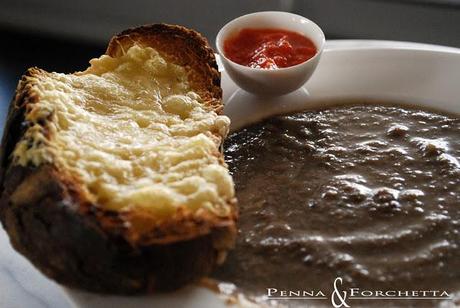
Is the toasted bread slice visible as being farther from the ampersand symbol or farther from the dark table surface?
the dark table surface

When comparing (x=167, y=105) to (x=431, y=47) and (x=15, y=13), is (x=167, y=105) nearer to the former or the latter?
(x=431, y=47)

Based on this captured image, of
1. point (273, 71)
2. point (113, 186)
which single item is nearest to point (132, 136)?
point (113, 186)

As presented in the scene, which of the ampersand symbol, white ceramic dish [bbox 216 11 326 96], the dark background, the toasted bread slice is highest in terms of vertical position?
the dark background

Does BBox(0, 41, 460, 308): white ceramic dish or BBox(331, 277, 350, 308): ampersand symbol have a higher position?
BBox(0, 41, 460, 308): white ceramic dish

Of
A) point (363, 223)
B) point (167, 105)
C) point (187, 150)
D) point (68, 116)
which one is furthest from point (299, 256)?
point (68, 116)

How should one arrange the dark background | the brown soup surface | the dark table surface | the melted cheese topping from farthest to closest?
the dark background → the dark table surface → the brown soup surface → the melted cheese topping

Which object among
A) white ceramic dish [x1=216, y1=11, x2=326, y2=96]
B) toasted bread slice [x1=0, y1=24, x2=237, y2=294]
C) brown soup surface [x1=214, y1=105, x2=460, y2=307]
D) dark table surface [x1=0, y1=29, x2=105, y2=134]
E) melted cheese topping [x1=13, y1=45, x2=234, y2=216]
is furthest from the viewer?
dark table surface [x1=0, y1=29, x2=105, y2=134]

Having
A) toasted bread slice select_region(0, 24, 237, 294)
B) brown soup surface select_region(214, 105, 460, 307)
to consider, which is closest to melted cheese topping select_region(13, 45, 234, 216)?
toasted bread slice select_region(0, 24, 237, 294)
